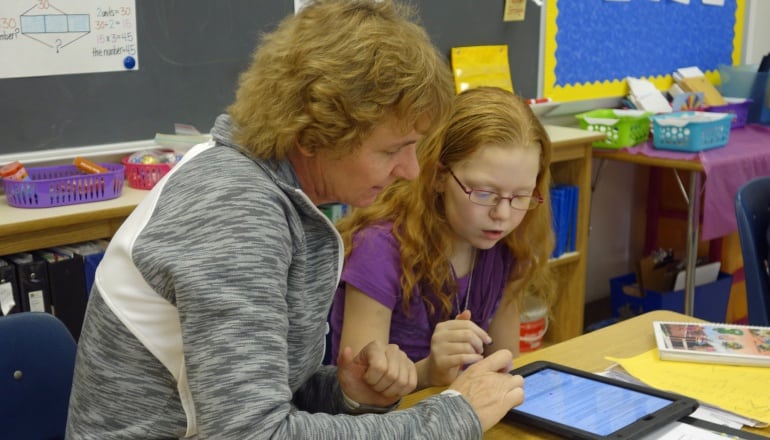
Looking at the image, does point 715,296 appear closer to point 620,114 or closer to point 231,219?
point 620,114

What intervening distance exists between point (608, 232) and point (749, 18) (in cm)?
128

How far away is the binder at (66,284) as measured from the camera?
78.2 inches

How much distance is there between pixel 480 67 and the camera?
10.4ft

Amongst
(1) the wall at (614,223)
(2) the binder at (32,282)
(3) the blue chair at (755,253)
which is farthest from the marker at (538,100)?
(2) the binder at (32,282)

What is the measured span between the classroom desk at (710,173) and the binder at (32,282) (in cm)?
203

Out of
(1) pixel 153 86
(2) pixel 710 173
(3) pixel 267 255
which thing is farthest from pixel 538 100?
(3) pixel 267 255

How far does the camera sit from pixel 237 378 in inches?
33.7

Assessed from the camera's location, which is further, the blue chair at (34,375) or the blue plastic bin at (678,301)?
the blue plastic bin at (678,301)

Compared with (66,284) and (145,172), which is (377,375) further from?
(145,172)

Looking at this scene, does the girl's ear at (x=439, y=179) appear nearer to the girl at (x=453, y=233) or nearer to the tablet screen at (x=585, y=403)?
the girl at (x=453, y=233)

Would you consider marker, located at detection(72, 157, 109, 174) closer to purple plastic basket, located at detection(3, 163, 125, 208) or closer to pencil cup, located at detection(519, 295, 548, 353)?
purple plastic basket, located at detection(3, 163, 125, 208)

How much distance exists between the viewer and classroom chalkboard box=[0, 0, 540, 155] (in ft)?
→ 7.27

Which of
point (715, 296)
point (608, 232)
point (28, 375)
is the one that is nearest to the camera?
point (28, 375)

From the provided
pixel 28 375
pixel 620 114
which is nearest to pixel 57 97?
pixel 28 375
